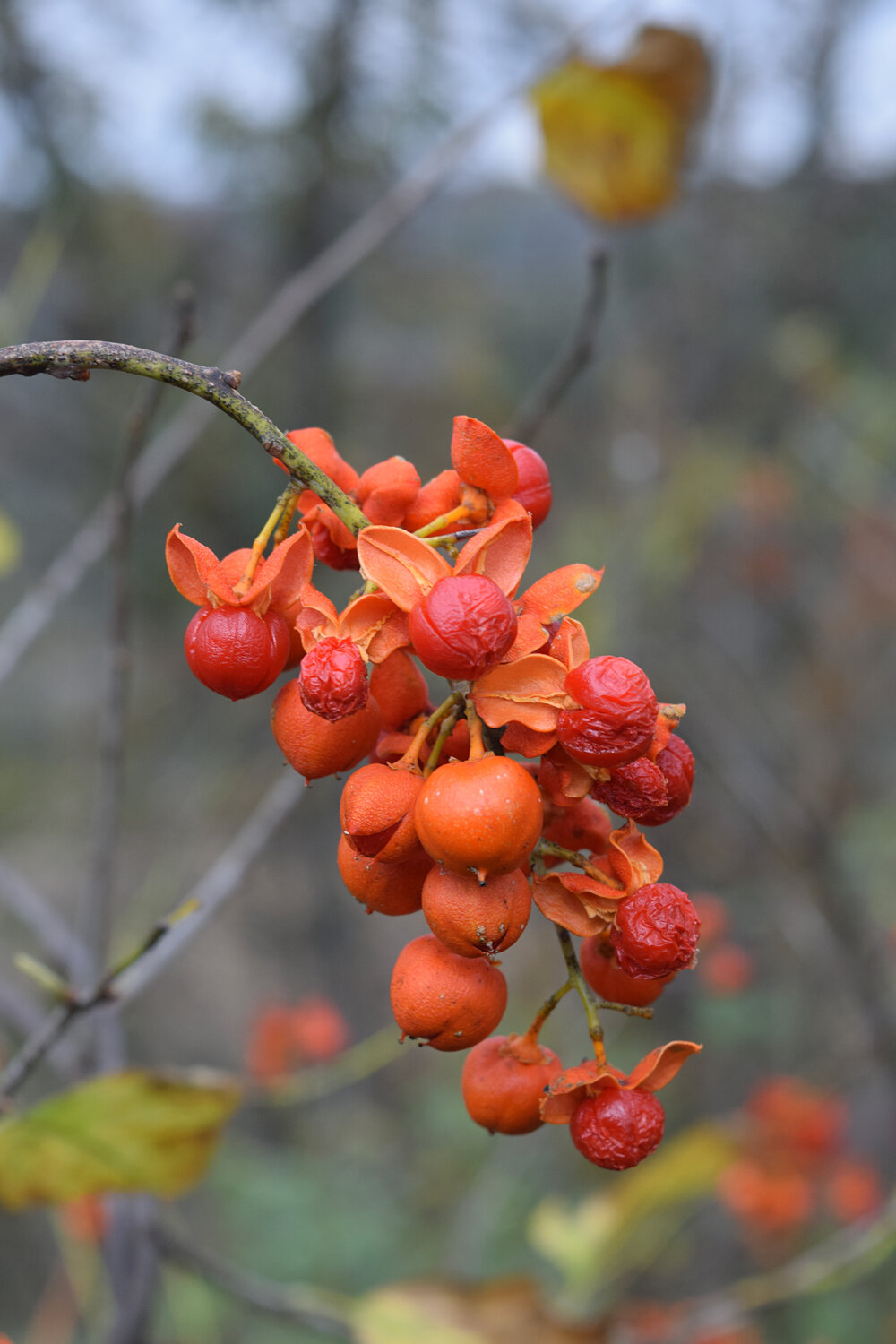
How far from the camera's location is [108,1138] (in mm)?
781

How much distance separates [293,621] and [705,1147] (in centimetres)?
129

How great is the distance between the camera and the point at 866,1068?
2.95 meters

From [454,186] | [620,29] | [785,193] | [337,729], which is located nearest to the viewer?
[337,729]

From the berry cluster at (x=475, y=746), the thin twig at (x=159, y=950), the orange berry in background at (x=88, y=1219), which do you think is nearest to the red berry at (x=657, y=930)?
the berry cluster at (x=475, y=746)

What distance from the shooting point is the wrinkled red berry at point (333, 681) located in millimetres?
459

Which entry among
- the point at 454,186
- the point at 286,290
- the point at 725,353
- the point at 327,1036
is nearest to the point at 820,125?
the point at 725,353

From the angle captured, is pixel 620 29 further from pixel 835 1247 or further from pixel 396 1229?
pixel 396 1229

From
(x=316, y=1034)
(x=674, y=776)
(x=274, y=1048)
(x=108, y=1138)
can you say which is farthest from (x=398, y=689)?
(x=274, y=1048)

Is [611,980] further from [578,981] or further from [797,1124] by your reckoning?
[797,1124]

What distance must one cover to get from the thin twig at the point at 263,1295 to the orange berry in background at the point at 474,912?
0.69m

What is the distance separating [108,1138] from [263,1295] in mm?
314

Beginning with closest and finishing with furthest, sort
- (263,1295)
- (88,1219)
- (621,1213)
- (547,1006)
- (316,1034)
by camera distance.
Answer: (547,1006) → (263,1295) → (621,1213) → (88,1219) → (316,1034)

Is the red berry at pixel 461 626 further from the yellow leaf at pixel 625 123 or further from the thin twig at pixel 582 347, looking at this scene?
the yellow leaf at pixel 625 123

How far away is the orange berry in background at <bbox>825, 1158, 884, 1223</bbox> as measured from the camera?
7.79 ft
